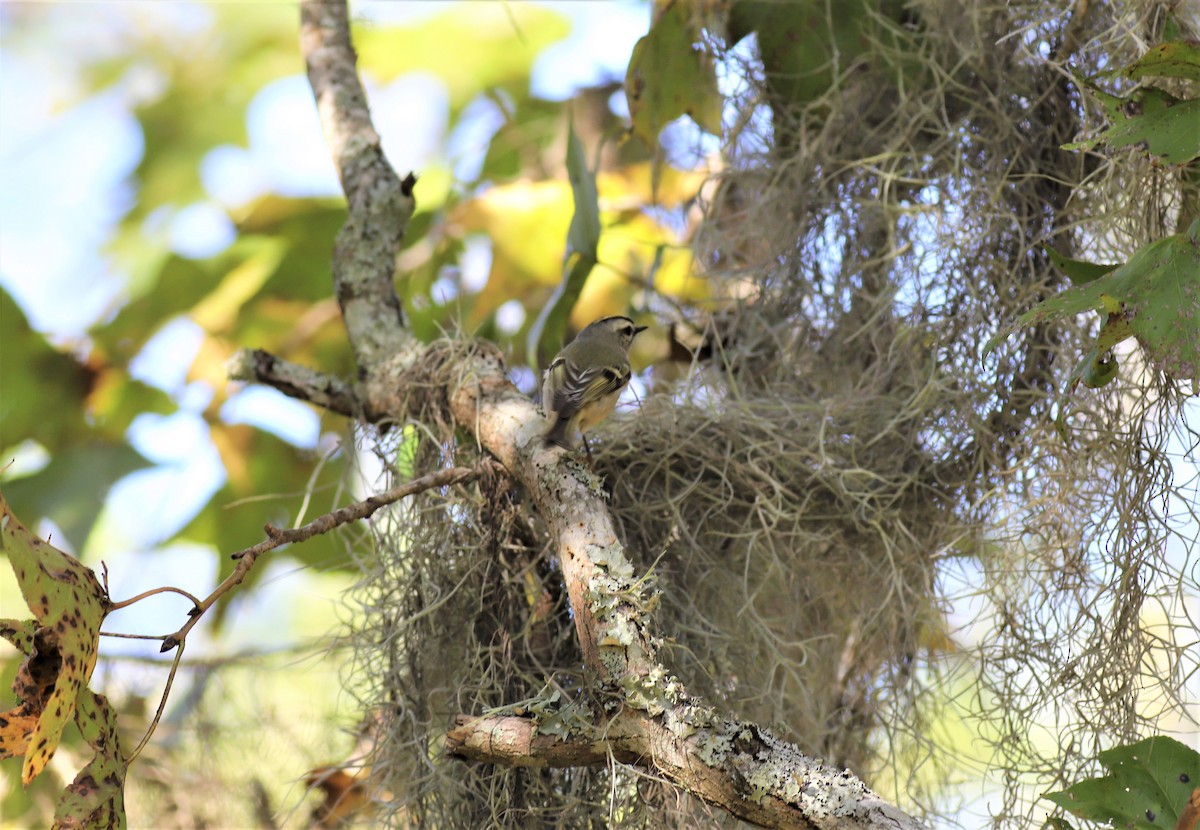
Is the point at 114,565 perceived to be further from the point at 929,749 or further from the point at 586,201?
the point at 929,749

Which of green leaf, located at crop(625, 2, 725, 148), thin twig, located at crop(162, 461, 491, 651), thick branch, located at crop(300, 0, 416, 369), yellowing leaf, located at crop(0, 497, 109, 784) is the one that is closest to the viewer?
yellowing leaf, located at crop(0, 497, 109, 784)

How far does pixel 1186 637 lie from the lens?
57.4 inches

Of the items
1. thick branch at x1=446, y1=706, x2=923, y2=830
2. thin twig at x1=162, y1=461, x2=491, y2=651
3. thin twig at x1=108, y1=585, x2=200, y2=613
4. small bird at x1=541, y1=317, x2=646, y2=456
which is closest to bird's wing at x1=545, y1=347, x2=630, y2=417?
small bird at x1=541, y1=317, x2=646, y2=456

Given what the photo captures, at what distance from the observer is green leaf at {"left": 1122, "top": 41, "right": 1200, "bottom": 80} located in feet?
3.75

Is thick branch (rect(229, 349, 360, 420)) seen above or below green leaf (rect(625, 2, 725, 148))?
below

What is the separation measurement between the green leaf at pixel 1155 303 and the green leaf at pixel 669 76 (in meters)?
1.08

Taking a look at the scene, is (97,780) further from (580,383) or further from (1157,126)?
(1157,126)

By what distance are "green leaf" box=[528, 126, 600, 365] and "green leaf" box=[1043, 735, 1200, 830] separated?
44.0 inches

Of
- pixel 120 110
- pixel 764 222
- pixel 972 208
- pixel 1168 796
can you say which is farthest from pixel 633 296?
pixel 120 110

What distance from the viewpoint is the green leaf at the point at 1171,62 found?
1144 millimetres

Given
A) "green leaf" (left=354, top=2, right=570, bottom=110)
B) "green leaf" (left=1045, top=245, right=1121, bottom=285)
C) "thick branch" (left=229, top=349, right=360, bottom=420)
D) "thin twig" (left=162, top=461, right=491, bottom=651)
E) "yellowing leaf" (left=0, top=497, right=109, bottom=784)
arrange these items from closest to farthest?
"yellowing leaf" (left=0, top=497, right=109, bottom=784) → "thin twig" (left=162, top=461, right=491, bottom=651) → "green leaf" (left=1045, top=245, right=1121, bottom=285) → "thick branch" (left=229, top=349, right=360, bottom=420) → "green leaf" (left=354, top=2, right=570, bottom=110)

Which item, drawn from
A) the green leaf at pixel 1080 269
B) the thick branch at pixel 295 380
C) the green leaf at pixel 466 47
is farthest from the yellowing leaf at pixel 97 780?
the green leaf at pixel 466 47

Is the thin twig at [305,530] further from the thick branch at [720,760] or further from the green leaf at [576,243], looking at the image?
the green leaf at [576,243]

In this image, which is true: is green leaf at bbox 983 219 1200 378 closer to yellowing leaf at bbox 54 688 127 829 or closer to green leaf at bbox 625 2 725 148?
yellowing leaf at bbox 54 688 127 829
